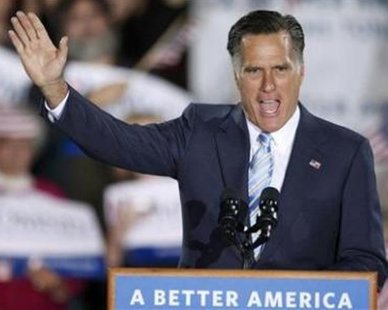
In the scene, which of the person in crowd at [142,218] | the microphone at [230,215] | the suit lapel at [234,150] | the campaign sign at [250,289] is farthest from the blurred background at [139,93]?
the campaign sign at [250,289]

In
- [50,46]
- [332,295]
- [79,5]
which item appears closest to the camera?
[332,295]

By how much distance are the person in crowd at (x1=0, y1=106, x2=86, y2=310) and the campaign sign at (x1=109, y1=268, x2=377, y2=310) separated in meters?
3.76

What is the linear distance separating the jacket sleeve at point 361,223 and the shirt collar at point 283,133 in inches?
5.6

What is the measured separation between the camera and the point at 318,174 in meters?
3.14

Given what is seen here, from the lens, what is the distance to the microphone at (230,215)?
2.85 m

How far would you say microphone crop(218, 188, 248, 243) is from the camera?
2.85 metres

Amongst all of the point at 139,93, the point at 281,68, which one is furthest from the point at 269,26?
the point at 139,93

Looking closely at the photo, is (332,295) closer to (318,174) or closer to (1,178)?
(318,174)

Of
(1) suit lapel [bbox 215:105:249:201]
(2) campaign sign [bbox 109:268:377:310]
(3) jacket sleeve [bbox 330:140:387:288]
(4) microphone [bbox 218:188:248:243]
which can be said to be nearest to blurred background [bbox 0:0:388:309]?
(1) suit lapel [bbox 215:105:249:201]

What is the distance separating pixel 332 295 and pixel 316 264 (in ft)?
1.09

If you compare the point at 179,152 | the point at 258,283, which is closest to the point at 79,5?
the point at 179,152

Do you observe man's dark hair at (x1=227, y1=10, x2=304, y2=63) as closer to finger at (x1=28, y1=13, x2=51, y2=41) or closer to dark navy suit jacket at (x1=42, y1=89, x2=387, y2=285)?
dark navy suit jacket at (x1=42, y1=89, x2=387, y2=285)

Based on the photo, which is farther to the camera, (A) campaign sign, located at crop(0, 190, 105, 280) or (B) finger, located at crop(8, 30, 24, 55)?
(A) campaign sign, located at crop(0, 190, 105, 280)

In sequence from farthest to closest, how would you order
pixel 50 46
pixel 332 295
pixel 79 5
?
1. pixel 79 5
2. pixel 50 46
3. pixel 332 295
